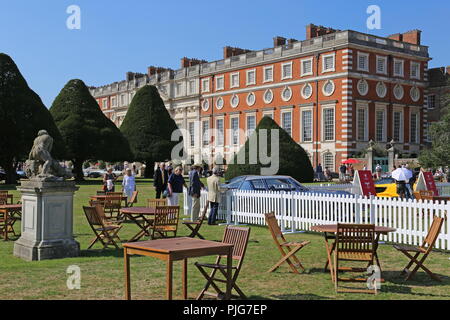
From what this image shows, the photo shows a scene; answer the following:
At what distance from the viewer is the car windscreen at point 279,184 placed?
16.9 m

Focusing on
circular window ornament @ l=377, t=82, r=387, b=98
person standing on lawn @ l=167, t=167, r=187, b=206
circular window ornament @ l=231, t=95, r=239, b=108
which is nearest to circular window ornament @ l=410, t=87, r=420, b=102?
circular window ornament @ l=377, t=82, r=387, b=98

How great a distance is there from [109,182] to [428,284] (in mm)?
14614

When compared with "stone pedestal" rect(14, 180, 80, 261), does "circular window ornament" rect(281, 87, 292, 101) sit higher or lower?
higher

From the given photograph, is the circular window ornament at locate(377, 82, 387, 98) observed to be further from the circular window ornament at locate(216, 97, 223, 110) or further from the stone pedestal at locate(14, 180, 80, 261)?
the stone pedestal at locate(14, 180, 80, 261)

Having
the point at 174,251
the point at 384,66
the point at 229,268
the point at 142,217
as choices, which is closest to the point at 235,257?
the point at 229,268

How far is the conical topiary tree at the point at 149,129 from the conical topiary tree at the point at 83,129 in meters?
4.78

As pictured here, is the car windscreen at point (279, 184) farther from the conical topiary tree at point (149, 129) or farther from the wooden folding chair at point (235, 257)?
the conical topiary tree at point (149, 129)

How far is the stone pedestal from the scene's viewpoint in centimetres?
989

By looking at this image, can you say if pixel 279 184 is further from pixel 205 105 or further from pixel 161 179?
pixel 205 105

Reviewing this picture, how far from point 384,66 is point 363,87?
10.4 feet

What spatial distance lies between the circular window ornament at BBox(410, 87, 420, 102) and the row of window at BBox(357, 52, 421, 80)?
1.11m

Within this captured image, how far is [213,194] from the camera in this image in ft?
51.3

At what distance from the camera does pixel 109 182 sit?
67.9ft

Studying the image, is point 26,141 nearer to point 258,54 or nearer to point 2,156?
point 2,156
